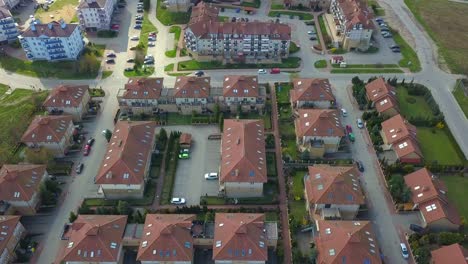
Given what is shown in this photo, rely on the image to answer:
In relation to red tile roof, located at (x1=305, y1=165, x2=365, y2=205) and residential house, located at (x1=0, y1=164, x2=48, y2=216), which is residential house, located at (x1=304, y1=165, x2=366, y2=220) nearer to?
red tile roof, located at (x1=305, y1=165, x2=365, y2=205)

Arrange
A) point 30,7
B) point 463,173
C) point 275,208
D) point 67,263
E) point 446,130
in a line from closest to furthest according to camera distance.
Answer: point 67,263, point 275,208, point 463,173, point 446,130, point 30,7

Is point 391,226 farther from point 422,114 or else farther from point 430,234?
point 422,114

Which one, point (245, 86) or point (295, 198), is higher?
point (245, 86)

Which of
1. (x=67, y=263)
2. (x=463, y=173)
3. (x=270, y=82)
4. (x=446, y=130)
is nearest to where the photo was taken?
(x=67, y=263)

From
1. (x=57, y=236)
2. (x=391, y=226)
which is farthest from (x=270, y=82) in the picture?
(x=57, y=236)

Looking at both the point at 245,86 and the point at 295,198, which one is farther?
the point at 245,86

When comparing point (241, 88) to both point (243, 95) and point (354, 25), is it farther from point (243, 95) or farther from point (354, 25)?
point (354, 25)
